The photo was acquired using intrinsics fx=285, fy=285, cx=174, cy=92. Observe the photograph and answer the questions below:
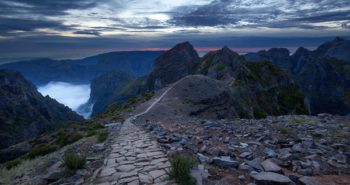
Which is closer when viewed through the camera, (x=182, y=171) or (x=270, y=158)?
(x=182, y=171)

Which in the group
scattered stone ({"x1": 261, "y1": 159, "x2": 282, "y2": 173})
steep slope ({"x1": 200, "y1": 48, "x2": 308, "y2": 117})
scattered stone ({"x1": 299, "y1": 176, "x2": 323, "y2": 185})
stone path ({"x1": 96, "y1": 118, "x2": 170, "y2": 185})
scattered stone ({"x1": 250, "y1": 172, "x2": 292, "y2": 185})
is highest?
scattered stone ({"x1": 250, "y1": 172, "x2": 292, "y2": 185})

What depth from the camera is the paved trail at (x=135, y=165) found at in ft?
31.2

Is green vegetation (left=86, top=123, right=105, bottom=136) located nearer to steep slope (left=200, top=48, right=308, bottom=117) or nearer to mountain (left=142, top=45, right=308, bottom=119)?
mountain (left=142, top=45, right=308, bottom=119)

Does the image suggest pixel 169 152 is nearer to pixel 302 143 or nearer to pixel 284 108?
pixel 302 143

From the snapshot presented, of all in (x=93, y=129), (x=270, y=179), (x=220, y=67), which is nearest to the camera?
(x=270, y=179)

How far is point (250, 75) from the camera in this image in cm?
14175

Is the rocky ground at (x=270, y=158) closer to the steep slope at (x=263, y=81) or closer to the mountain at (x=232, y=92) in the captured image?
the mountain at (x=232, y=92)

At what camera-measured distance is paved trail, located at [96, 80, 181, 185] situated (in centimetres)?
950

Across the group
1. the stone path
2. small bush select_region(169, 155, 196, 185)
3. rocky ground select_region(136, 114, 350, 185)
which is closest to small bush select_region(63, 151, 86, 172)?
the stone path

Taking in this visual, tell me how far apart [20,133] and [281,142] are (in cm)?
21534

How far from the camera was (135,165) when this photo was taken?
11.1m

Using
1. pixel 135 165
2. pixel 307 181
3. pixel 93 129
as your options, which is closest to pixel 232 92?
pixel 93 129

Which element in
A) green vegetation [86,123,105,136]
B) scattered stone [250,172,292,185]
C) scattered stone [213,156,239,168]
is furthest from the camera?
green vegetation [86,123,105,136]

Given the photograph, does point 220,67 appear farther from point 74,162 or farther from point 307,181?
point 307,181
